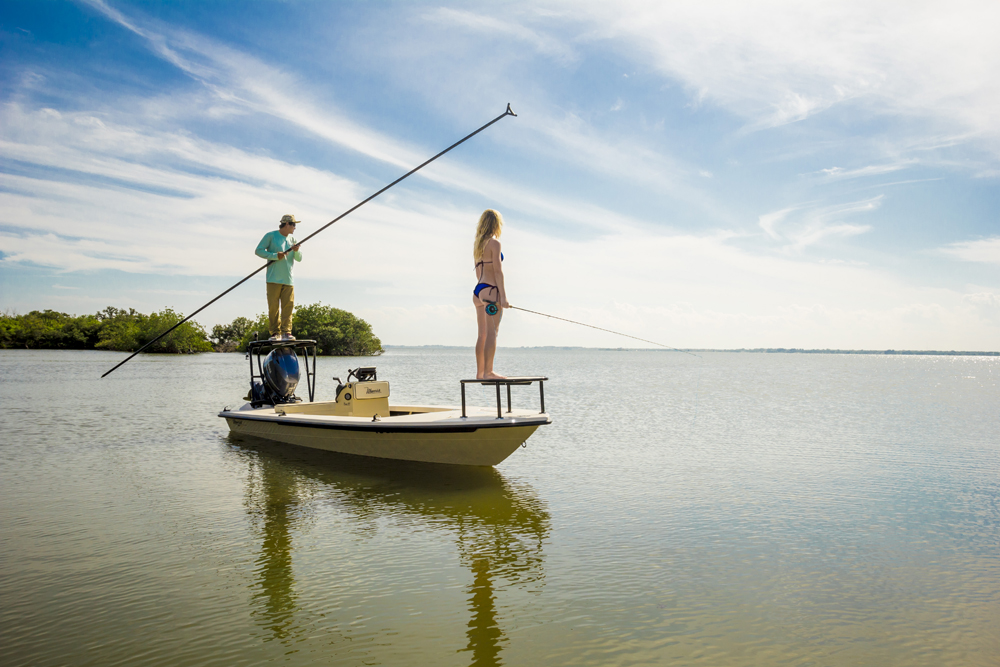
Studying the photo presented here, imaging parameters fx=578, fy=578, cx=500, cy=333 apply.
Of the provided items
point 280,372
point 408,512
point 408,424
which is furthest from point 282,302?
point 408,512

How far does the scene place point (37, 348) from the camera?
297 ft

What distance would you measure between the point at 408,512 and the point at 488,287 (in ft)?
9.96

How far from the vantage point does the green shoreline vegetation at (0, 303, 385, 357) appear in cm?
8925

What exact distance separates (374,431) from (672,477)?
15.6 ft

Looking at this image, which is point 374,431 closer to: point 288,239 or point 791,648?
point 288,239

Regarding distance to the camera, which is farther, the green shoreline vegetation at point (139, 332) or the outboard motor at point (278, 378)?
the green shoreline vegetation at point (139, 332)

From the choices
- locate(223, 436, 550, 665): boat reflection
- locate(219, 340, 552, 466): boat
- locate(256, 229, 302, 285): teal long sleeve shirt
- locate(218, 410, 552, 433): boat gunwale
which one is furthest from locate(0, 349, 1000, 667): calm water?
locate(256, 229, 302, 285): teal long sleeve shirt

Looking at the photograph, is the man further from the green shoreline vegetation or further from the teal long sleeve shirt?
the green shoreline vegetation

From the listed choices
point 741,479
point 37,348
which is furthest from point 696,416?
point 37,348

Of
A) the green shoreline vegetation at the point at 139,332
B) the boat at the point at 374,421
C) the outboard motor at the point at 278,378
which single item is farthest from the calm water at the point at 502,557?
the green shoreline vegetation at the point at 139,332

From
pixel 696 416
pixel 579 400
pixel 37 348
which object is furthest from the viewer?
pixel 37 348

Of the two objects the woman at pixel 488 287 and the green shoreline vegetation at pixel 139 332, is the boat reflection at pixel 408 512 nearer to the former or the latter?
the woman at pixel 488 287

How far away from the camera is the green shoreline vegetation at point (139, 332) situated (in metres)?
89.2

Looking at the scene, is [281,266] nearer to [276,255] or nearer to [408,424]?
[276,255]
